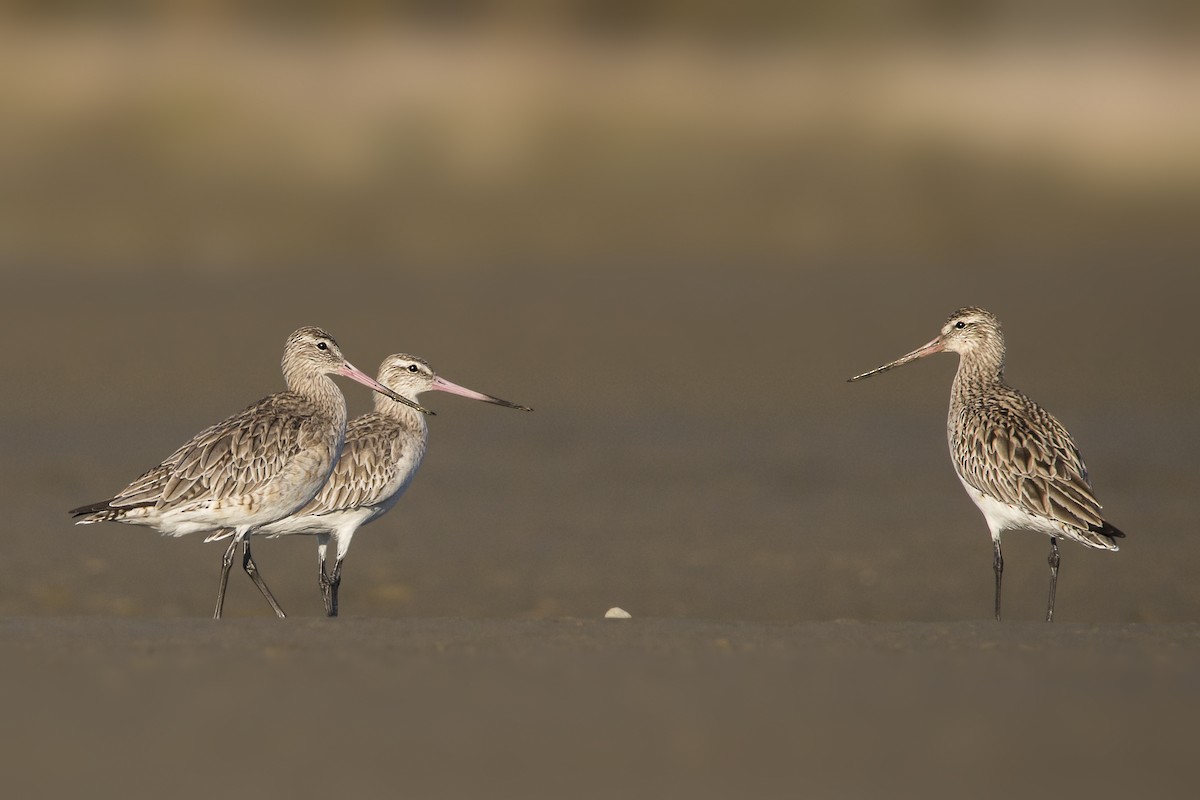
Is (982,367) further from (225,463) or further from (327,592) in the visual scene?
(225,463)

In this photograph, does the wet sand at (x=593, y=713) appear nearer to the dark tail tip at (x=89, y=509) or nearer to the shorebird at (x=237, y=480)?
the dark tail tip at (x=89, y=509)

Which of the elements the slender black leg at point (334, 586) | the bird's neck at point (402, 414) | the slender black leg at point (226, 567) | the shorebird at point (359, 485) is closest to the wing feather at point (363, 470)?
the shorebird at point (359, 485)

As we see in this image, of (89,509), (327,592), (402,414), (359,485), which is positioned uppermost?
(402,414)

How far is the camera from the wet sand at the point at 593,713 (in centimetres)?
642

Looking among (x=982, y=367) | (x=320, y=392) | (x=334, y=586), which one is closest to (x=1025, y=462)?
(x=982, y=367)

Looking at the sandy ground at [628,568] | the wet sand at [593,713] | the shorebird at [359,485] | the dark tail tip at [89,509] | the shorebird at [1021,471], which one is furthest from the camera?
the shorebird at [359,485]

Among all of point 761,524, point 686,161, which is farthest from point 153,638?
point 686,161

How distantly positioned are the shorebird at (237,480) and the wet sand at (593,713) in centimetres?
202

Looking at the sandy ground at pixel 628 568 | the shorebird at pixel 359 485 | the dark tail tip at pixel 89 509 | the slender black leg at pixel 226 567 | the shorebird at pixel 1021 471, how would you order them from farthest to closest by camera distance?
1. the shorebird at pixel 359 485
2. the slender black leg at pixel 226 567
3. the dark tail tip at pixel 89 509
4. the shorebird at pixel 1021 471
5. the sandy ground at pixel 628 568

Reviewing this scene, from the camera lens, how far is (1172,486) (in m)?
16.5

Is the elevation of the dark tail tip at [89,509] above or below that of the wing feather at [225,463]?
below

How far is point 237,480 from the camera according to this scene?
37.2 ft

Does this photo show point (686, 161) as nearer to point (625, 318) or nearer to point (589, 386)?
point (625, 318)

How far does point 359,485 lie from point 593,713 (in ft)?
18.1
